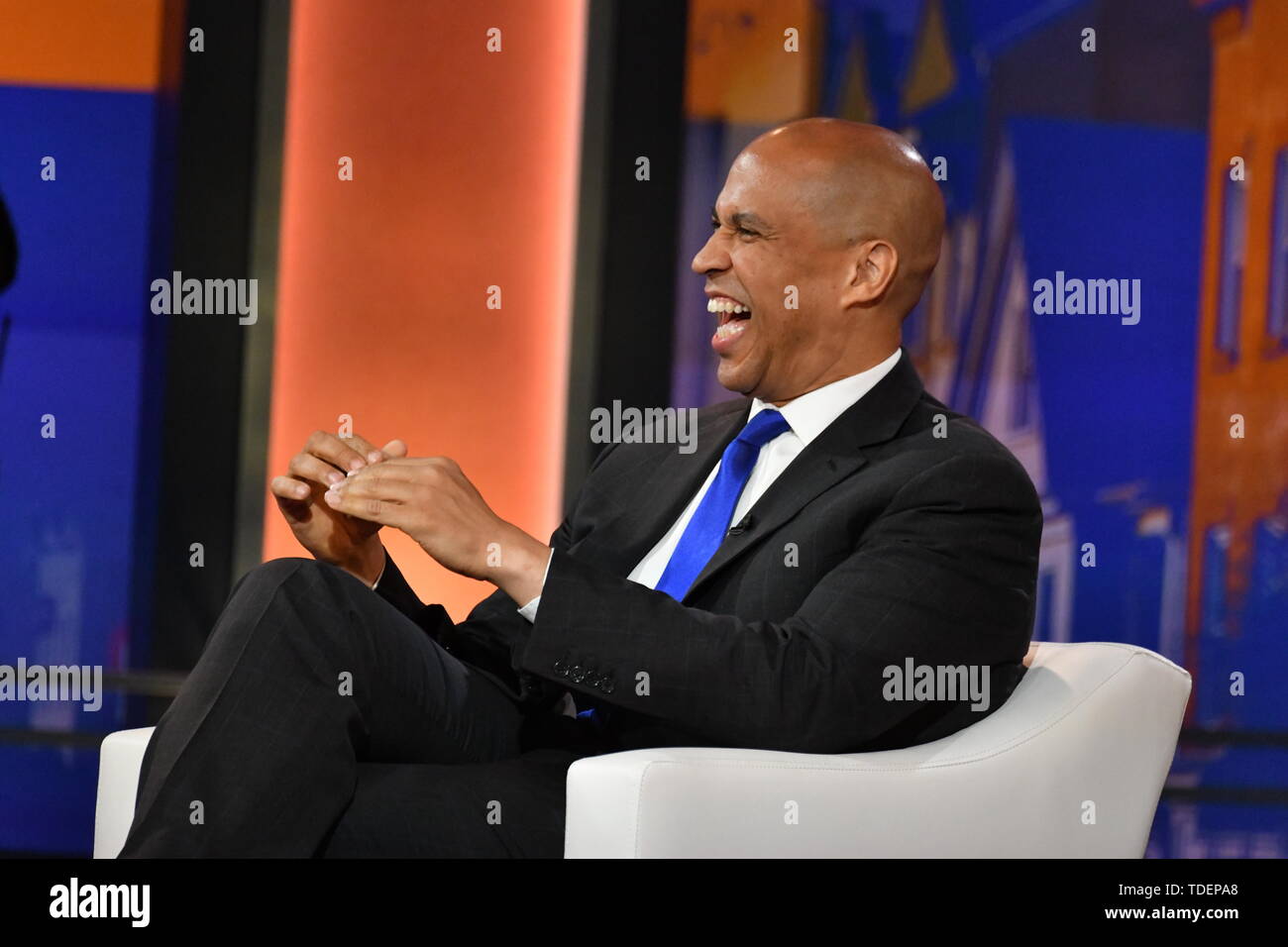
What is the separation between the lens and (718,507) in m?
2.11

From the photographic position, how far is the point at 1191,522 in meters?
4.02

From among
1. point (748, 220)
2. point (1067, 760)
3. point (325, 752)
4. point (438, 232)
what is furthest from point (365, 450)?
point (438, 232)

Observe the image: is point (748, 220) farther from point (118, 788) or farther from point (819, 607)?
point (118, 788)

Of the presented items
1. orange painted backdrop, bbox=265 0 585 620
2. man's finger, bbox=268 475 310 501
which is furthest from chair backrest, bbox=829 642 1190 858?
orange painted backdrop, bbox=265 0 585 620

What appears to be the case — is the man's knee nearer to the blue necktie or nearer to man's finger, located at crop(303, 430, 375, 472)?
man's finger, located at crop(303, 430, 375, 472)

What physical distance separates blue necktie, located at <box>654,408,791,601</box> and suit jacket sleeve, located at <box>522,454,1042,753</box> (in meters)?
0.27

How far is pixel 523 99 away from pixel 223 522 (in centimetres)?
140

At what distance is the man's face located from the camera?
2.20 meters

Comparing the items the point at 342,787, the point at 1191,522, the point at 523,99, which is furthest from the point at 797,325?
the point at 1191,522

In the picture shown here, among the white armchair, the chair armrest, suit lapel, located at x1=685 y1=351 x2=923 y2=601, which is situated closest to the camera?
the white armchair

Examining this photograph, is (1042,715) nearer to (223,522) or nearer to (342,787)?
(342,787)

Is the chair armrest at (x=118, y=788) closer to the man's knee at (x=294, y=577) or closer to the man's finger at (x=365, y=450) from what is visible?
the man's knee at (x=294, y=577)

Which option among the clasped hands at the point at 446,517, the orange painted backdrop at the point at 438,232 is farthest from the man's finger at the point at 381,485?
the orange painted backdrop at the point at 438,232

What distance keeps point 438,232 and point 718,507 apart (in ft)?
6.73
